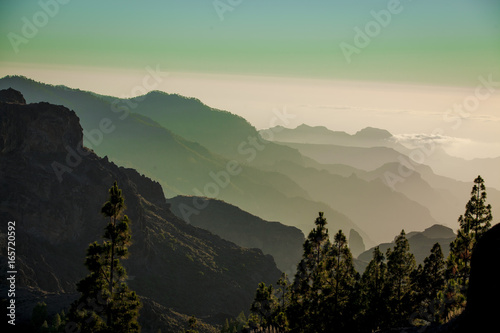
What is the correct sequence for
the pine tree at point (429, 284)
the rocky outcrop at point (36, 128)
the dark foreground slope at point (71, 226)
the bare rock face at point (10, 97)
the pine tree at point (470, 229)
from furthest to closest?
the bare rock face at point (10, 97) → the rocky outcrop at point (36, 128) → the dark foreground slope at point (71, 226) → the pine tree at point (429, 284) → the pine tree at point (470, 229)

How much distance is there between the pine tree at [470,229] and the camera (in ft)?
195

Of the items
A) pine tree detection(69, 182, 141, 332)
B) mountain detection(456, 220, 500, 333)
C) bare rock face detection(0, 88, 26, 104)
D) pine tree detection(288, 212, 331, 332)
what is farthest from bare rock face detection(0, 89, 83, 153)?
mountain detection(456, 220, 500, 333)

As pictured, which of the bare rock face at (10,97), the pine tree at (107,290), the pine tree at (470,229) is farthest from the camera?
the bare rock face at (10,97)

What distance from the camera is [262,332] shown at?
81.4 metres

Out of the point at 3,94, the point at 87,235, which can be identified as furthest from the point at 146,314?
the point at 3,94

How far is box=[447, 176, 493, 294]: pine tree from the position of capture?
59312 millimetres

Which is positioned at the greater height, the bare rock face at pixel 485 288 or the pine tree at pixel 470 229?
the pine tree at pixel 470 229

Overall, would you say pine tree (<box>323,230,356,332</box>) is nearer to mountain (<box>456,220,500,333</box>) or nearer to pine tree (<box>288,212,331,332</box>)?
pine tree (<box>288,212,331,332</box>)

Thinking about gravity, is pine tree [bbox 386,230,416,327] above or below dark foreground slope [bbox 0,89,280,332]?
below

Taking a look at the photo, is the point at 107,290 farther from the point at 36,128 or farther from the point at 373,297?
the point at 36,128

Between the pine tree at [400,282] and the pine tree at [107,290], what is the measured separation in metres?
41.1

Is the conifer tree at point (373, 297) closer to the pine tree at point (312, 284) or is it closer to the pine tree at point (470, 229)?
the pine tree at point (312, 284)

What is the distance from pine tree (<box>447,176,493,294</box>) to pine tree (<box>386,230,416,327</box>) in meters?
11.1

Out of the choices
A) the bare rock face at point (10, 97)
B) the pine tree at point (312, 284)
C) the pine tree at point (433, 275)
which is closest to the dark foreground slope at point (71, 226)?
the bare rock face at point (10, 97)
